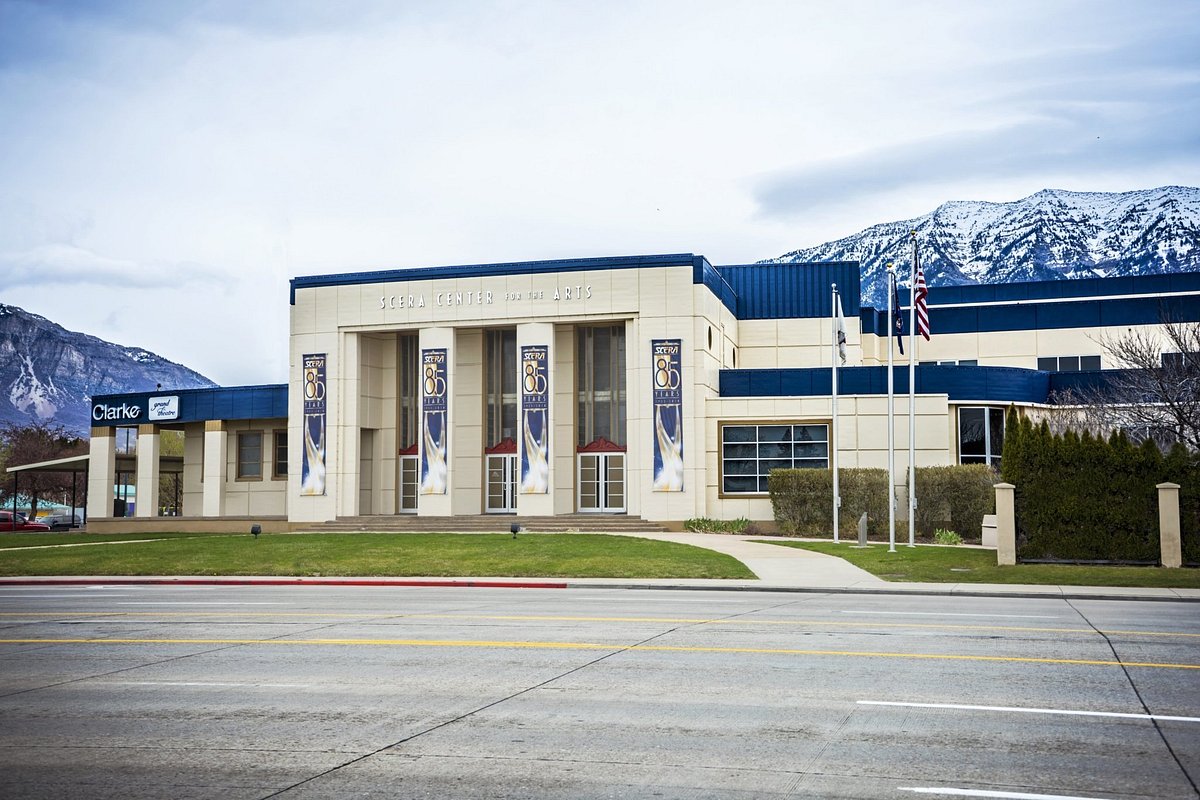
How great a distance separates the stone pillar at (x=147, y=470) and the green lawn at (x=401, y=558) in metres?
16.7

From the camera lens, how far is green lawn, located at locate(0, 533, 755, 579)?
2716cm

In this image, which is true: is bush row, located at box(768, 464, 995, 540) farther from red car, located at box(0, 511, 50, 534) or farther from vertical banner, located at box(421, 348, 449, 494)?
red car, located at box(0, 511, 50, 534)

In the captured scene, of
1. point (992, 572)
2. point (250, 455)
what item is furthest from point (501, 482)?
point (992, 572)

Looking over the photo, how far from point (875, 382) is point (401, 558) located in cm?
2179

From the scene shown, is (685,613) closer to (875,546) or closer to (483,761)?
(483,761)

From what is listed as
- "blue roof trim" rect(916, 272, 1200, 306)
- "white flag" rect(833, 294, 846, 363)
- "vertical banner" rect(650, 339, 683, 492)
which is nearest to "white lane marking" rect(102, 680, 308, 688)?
"white flag" rect(833, 294, 846, 363)

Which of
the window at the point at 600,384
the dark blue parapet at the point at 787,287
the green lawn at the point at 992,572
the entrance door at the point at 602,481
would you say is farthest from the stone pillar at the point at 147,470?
the green lawn at the point at 992,572

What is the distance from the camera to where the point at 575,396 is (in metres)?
46.4

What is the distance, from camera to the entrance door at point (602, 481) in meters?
45.6

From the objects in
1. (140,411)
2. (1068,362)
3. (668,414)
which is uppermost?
(1068,362)

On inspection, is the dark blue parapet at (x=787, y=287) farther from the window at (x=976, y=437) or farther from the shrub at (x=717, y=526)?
the shrub at (x=717, y=526)

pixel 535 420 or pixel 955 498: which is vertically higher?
pixel 535 420

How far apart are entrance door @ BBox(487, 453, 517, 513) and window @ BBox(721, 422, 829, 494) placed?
942 cm

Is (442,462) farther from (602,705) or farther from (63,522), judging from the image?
(602,705)
